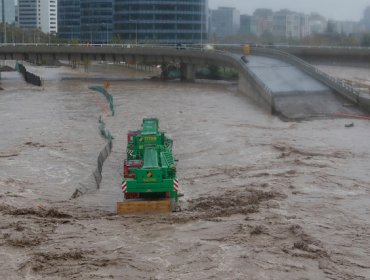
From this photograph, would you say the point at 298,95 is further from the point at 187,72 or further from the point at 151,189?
the point at 187,72

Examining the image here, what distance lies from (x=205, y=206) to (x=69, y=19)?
181 m

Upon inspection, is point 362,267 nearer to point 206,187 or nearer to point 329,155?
point 206,187

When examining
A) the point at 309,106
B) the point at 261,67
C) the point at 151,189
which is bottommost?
the point at 151,189

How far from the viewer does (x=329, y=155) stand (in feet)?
96.7

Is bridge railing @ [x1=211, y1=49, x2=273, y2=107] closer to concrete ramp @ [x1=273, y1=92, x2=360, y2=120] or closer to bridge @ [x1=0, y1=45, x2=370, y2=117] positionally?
bridge @ [x1=0, y1=45, x2=370, y2=117]

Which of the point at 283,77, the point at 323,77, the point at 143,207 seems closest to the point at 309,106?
the point at 323,77

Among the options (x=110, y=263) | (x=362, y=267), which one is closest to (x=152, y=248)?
(x=110, y=263)

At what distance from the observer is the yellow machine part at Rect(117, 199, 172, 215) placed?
19.2 meters

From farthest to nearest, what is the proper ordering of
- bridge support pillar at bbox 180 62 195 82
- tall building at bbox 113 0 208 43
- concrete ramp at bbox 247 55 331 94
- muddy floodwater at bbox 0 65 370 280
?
tall building at bbox 113 0 208 43, bridge support pillar at bbox 180 62 195 82, concrete ramp at bbox 247 55 331 94, muddy floodwater at bbox 0 65 370 280

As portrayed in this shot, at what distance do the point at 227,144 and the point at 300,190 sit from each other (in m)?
10.1

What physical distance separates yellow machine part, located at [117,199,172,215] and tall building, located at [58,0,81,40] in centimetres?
17343

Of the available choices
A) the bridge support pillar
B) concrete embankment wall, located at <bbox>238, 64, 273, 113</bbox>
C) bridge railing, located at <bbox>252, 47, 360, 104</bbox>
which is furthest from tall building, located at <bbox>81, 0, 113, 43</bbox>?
concrete embankment wall, located at <bbox>238, 64, 273, 113</bbox>

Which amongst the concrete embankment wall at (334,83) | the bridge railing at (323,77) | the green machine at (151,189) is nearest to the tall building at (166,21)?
the bridge railing at (323,77)

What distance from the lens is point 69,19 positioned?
19450 centimetres
